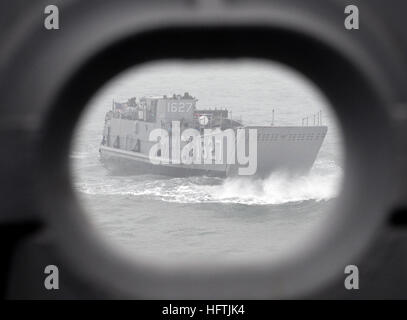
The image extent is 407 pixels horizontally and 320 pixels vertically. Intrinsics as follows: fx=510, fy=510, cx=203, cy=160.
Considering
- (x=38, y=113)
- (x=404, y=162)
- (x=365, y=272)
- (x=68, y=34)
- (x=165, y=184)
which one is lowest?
(x=165, y=184)

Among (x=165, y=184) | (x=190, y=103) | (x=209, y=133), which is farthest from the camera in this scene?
(x=165, y=184)

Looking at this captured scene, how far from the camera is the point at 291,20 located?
0.95 m

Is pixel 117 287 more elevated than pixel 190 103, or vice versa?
pixel 190 103

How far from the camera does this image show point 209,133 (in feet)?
56.7

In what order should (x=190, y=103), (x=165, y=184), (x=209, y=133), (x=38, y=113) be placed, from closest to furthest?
1. (x=38, y=113)
2. (x=190, y=103)
3. (x=209, y=133)
4. (x=165, y=184)

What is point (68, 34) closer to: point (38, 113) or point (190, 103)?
point (38, 113)

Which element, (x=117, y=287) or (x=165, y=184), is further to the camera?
(x=165, y=184)

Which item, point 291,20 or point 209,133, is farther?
point 209,133

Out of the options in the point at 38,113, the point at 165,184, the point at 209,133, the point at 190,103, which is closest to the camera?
the point at 38,113

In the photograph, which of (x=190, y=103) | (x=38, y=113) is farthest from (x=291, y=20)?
(x=190, y=103)

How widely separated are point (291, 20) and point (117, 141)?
17634mm
